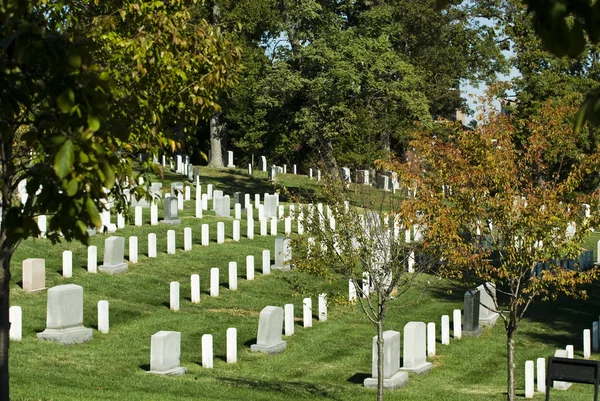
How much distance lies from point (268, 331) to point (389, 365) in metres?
3.15

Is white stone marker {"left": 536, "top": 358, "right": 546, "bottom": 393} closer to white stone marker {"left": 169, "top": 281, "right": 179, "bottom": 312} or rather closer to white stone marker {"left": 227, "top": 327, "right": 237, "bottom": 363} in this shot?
white stone marker {"left": 227, "top": 327, "right": 237, "bottom": 363}

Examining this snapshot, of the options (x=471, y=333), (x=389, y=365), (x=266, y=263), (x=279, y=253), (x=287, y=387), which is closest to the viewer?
(x=287, y=387)

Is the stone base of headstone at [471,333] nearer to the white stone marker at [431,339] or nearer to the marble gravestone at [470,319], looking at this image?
the marble gravestone at [470,319]

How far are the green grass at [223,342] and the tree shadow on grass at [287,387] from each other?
0.02 meters

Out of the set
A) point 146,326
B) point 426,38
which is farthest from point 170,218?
point 426,38

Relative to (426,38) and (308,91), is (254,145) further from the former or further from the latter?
(426,38)

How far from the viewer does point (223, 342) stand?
875 inches

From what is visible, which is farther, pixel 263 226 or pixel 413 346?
pixel 263 226

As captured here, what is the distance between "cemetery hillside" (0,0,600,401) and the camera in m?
7.16

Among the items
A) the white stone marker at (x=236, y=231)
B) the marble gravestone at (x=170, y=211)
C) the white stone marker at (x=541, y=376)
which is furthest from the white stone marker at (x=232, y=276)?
the white stone marker at (x=541, y=376)

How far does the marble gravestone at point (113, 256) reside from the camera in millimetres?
26938

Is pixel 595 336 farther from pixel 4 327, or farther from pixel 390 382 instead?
pixel 4 327

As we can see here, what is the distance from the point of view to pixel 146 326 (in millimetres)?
22453

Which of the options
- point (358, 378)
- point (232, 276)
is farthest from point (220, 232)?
point (358, 378)
